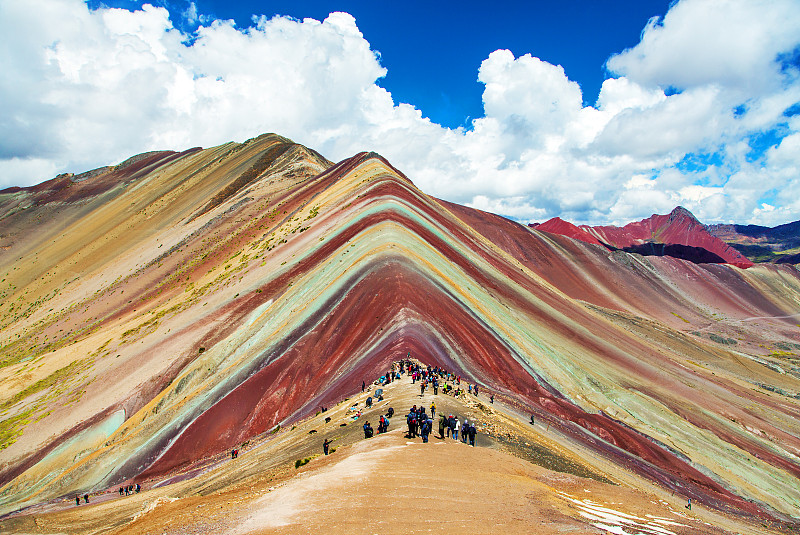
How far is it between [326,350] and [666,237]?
7865 inches

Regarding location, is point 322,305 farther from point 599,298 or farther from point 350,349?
point 599,298

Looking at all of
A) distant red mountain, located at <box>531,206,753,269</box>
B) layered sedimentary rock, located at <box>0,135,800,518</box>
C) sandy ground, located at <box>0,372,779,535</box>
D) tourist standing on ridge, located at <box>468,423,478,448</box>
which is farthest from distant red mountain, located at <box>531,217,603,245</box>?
tourist standing on ridge, located at <box>468,423,478,448</box>

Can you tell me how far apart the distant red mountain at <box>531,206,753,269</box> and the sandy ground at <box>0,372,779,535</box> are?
139 metres

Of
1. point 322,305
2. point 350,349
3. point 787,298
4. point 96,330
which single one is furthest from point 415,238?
point 787,298

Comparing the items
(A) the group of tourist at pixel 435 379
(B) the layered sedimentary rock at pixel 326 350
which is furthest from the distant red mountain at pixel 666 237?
(A) the group of tourist at pixel 435 379

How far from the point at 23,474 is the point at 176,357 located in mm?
12323

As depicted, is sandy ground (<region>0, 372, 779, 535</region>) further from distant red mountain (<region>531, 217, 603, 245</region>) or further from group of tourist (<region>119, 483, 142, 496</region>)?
distant red mountain (<region>531, 217, 603, 245</region>)

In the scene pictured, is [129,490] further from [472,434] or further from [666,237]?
[666,237]

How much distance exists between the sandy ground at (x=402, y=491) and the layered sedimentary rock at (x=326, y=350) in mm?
4500

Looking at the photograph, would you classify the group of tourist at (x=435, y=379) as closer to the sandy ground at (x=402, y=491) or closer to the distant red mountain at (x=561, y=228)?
the sandy ground at (x=402, y=491)

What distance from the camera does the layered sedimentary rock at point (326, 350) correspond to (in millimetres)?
27656

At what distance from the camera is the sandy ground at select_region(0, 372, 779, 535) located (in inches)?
414

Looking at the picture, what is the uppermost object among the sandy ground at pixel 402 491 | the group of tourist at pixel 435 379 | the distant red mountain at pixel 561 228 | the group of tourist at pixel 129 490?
the distant red mountain at pixel 561 228

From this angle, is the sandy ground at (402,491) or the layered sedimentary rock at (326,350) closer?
the sandy ground at (402,491)
